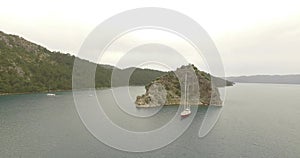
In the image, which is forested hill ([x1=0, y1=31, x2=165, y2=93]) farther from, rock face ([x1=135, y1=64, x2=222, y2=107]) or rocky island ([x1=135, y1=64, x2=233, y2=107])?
rock face ([x1=135, y1=64, x2=222, y2=107])

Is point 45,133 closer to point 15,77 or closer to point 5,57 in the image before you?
point 15,77

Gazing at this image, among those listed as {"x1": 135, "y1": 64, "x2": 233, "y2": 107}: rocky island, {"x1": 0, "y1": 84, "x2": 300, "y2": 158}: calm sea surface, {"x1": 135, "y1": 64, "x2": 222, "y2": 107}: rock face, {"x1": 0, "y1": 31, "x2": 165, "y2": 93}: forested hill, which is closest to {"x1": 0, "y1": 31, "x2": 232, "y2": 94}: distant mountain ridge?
{"x1": 0, "y1": 31, "x2": 165, "y2": 93}: forested hill

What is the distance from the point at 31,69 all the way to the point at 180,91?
9557 cm

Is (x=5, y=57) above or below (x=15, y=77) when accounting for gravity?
above

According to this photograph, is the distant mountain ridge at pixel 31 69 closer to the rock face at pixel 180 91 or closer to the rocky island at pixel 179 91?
the rocky island at pixel 179 91

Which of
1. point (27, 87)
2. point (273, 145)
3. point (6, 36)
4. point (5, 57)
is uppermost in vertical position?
point (6, 36)

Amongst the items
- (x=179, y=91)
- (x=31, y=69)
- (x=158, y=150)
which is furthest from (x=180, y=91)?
(x=31, y=69)

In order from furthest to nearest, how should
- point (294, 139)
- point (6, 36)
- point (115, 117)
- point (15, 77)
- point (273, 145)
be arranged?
point (6, 36) → point (15, 77) → point (115, 117) → point (294, 139) → point (273, 145)

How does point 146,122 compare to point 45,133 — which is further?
point 146,122

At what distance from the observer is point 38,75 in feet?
456

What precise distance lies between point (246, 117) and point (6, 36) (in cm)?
15442

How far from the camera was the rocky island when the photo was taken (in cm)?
→ 7981

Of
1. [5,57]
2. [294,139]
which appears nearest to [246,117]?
[294,139]

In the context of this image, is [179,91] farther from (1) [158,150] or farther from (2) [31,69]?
(2) [31,69]
